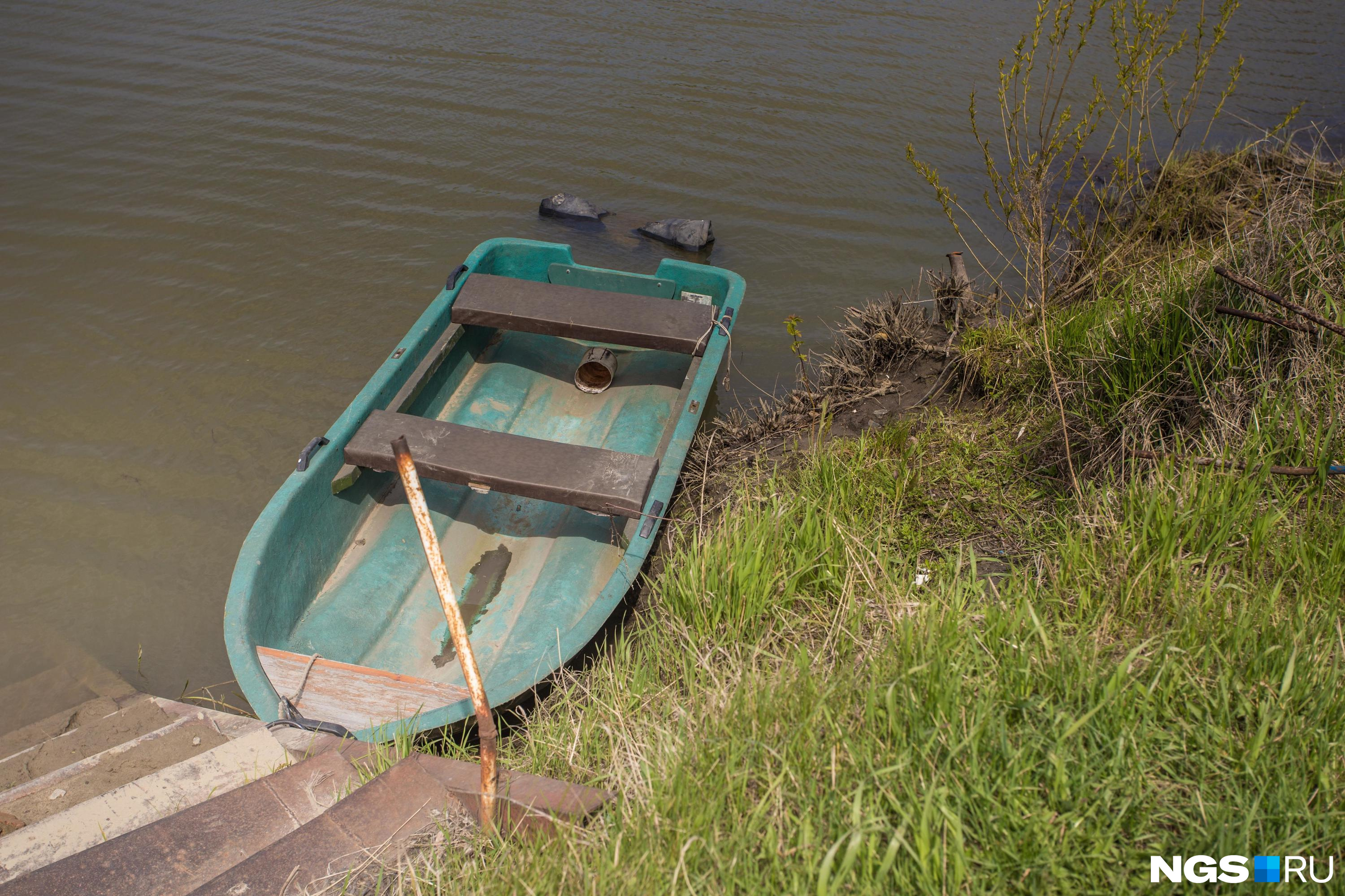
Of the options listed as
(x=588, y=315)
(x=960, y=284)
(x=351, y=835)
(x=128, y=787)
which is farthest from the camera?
(x=960, y=284)

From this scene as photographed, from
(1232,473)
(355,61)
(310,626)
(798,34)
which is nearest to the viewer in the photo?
(1232,473)

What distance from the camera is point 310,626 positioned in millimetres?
3615

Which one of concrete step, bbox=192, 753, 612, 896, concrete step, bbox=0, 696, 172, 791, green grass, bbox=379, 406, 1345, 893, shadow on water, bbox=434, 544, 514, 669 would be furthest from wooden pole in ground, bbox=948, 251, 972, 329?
concrete step, bbox=0, 696, 172, 791

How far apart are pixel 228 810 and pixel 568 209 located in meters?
5.76

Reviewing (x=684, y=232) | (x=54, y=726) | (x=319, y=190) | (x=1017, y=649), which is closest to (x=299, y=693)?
(x=54, y=726)

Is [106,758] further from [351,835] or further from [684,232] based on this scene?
[684,232]

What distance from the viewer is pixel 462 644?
2.14 m

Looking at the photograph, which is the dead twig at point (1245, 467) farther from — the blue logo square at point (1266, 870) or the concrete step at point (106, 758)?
the concrete step at point (106, 758)

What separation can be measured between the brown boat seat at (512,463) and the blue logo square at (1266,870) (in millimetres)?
2399

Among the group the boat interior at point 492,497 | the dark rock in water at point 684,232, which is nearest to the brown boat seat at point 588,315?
the boat interior at point 492,497

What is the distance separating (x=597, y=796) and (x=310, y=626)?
2.00 metres

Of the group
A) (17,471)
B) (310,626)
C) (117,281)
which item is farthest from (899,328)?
(117,281)

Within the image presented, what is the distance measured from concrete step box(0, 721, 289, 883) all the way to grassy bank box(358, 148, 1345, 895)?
0.84 metres

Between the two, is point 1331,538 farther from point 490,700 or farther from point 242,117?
point 242,117
